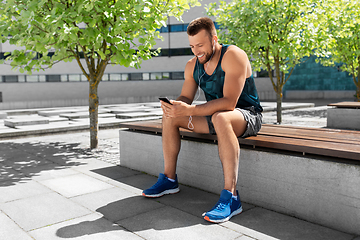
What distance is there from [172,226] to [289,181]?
1.20 m

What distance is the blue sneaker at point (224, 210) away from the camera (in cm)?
303

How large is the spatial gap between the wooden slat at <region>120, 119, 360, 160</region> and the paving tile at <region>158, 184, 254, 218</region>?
2.21 ft

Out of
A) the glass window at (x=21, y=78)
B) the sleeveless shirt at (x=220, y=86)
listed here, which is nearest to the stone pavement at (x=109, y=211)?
the sleeveless shirt at (x=220, y=86)

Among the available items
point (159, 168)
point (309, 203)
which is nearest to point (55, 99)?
point (159, 168)

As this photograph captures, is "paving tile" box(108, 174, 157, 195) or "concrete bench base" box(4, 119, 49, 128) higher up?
"concrete bench base" box(4, 119, 49, 128)

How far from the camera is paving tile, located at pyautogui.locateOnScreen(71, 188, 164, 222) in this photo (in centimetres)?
337

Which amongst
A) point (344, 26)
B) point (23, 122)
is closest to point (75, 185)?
point (23, 122)

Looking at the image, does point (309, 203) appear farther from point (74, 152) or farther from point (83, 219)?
point (74, 152)

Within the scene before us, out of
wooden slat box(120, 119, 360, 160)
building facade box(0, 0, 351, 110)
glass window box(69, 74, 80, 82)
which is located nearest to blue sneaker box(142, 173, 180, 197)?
wooden slat box(120, 119, 360, 160)

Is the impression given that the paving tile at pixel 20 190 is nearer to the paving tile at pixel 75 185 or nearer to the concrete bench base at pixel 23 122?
the paving tile at pixel 75 185

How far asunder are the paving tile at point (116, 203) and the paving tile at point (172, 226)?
142 mm

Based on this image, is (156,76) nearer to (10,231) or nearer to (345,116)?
(345,116)

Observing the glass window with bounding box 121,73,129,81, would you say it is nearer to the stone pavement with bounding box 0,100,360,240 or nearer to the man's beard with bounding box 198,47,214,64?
the stone pavement with bounding box 0,100,360,240

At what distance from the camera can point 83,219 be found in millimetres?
3209
